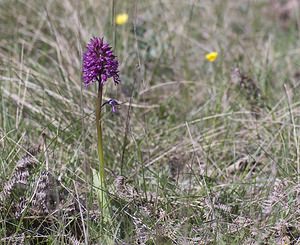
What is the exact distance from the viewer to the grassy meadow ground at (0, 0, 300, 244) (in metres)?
2.09

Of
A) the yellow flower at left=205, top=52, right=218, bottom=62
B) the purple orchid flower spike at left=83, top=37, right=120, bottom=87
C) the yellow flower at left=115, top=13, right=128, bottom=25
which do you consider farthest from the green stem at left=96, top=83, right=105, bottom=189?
the yellow flower at left=115, top=13, right=128, bottom=25

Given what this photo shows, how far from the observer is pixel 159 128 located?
9.56 ft

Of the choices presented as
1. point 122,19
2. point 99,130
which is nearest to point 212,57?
point 122,19

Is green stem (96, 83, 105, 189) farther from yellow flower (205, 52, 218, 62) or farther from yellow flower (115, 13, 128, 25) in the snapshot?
yellow flower (115, 13, 128, 25)

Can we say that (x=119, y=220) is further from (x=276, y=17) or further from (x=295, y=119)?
(x=276, y=17)

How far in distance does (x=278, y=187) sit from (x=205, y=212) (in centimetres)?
26

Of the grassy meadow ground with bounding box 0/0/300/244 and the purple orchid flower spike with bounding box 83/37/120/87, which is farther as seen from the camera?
the grassy meadow ground with bounding box 0/0/300/244

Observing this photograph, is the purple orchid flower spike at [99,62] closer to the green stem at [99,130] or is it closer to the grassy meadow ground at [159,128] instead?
the green stem at [99,130]

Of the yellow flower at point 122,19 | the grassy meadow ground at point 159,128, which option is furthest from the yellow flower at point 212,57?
the yellow flower at point 122,19

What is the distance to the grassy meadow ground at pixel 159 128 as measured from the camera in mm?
2092

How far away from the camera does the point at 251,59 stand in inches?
139

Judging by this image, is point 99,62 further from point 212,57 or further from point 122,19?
point 122,19

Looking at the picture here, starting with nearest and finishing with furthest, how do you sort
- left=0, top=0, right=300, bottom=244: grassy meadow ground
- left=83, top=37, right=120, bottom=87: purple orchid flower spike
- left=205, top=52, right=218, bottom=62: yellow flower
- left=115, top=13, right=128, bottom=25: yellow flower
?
left=83, top=37, right=120, bottom=87: purple orchid flower spike < left=0, top=0, right=300, bottom=244: grassy meadow ground < left=205, top=52, right=218, bottom=62: yellow flower < left=115, top=13, right=128, bottom=25: yellow flower

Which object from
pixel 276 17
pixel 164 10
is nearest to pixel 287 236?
pixel 164 10
